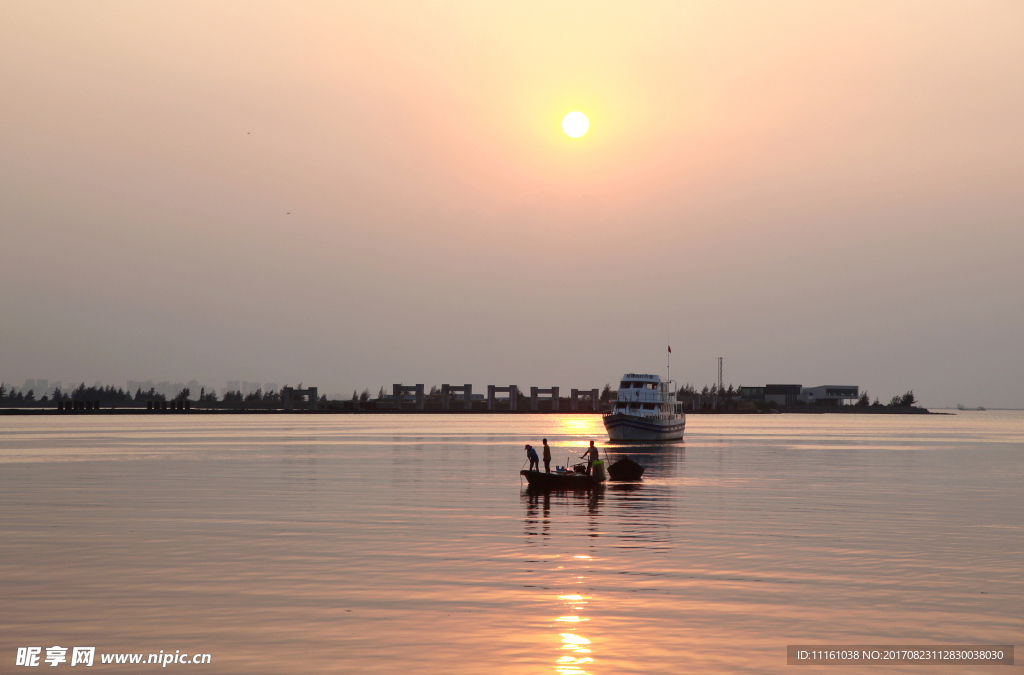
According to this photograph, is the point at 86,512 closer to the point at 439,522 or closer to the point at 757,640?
the point at 439,522

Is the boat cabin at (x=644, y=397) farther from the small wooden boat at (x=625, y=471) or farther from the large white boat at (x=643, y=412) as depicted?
the small wooden boat at (x=625, y=471)

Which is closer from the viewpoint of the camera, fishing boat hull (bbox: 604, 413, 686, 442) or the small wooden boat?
the small wooden boat

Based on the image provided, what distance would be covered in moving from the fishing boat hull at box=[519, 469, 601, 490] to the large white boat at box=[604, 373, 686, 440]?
5920 cm

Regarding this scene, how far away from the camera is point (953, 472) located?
212 feet

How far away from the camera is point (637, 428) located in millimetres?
106125

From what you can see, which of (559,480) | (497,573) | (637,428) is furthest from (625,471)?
(637,428)

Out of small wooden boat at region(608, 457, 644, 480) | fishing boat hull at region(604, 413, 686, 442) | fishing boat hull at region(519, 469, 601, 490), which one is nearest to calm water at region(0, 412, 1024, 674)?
fishing boat hull at region(519, 469, 601, 490)

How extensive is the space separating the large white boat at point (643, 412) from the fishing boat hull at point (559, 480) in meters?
59.2

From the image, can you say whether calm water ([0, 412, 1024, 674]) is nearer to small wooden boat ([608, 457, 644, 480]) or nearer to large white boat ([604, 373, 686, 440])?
small wooden boat ([608, 457, 644, 480])

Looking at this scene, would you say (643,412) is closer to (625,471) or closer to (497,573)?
(625,471)

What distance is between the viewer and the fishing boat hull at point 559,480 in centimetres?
4669

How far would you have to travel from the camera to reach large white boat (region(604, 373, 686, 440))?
347ft

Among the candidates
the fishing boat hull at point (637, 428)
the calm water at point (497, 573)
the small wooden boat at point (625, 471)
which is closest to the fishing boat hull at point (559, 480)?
the calm water at point (497, 573)

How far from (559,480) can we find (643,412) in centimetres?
6299
